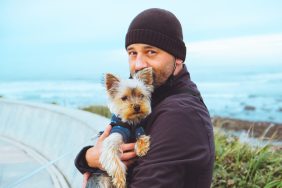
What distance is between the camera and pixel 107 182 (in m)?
3.38

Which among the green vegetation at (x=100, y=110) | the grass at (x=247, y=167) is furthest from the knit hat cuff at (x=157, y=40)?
the green vegetation at (x=100, y=110)

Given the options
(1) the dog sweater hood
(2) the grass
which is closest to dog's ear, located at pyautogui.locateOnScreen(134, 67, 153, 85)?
(1) the dog sweater hood

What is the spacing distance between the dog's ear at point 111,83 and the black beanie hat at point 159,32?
0.94 ft

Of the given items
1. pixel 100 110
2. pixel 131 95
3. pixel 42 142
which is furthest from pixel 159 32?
pixel 100 110

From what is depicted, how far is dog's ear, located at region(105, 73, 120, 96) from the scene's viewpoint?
12.0 ft

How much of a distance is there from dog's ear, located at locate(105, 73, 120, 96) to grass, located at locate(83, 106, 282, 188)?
10.2 feet

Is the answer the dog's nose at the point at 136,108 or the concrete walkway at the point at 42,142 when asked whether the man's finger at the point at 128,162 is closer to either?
the dog's nose at the point at 136,108

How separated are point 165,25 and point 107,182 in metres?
1.21

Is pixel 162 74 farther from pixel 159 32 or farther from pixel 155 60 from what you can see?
pixel 159 32

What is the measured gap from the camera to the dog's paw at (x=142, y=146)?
305cm

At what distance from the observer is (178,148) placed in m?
2.82

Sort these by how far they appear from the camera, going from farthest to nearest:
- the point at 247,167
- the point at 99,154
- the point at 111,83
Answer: the point at 247,167
the point at 111,83
the point at 99,154

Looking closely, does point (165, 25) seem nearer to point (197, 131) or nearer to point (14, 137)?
point (197, 131)

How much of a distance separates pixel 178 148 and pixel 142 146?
330mm
